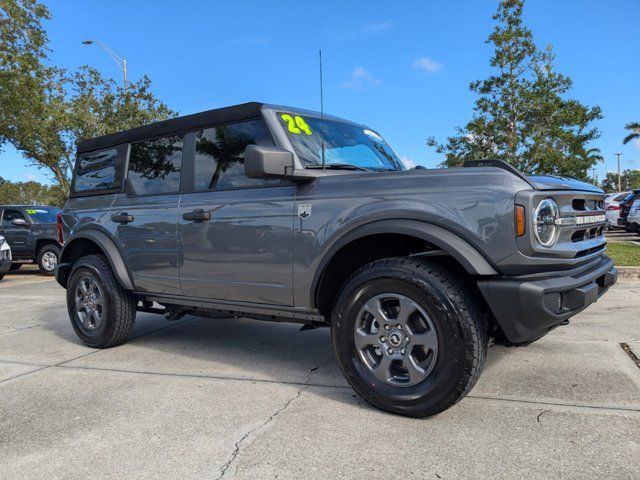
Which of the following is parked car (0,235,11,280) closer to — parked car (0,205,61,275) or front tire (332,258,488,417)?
parked car (0,205,61,275)

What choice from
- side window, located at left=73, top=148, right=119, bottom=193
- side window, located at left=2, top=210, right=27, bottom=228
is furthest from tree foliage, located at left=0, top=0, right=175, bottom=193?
side window, located at left=73, top=148, right=119, bottom=193


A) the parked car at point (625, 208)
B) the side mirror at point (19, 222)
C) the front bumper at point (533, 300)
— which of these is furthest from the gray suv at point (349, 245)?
the parked car at point (625, 208)

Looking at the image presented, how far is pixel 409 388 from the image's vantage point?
115 inches

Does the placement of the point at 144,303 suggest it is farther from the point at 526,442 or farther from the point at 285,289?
the point at 526,442

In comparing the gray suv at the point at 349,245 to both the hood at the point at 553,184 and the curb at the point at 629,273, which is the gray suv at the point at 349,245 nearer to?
the hood at the point at 553,184

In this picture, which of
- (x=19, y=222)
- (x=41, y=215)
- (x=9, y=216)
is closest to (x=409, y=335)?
(x=19, y=222)

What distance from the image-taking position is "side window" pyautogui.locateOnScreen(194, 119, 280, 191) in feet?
12.2

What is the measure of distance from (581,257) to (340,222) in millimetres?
1413

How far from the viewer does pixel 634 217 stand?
1441cm

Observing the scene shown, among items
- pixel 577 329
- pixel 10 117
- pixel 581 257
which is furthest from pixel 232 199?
pixel 10 117

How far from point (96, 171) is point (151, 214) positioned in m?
1.22

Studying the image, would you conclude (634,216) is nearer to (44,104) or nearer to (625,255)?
(625,255)

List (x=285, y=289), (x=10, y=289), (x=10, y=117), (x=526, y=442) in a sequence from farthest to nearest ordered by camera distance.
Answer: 1. (x=10, y=117)
2. (x=10, y=289)
3. (x=285, y=289)
4. (x=526, y=442)

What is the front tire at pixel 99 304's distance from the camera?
182 inches
